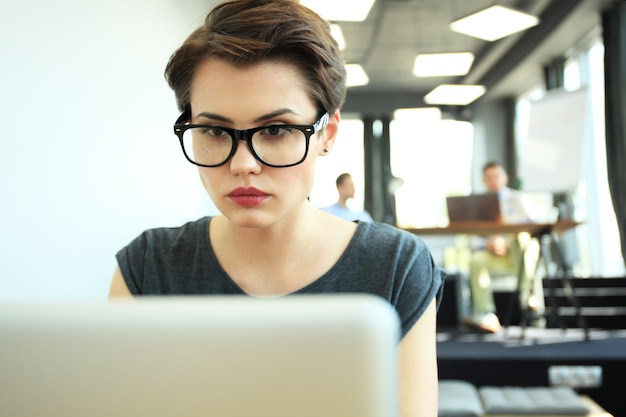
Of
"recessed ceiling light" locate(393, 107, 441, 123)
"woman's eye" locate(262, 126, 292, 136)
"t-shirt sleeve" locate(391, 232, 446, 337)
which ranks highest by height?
"recessed ceiling light" locate(393, 107, 441, 123)

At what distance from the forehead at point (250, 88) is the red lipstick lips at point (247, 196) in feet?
0.39

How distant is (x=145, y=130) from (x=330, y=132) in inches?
69.0

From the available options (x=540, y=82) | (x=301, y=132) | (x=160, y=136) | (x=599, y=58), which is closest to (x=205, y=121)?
(x=301, y=132)

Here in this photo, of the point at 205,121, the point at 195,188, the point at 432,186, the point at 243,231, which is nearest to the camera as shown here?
the point at 205,121

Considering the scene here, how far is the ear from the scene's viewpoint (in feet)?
3.57

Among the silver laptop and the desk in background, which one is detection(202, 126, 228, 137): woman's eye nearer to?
the silver laptop

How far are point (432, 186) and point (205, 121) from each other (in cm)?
912

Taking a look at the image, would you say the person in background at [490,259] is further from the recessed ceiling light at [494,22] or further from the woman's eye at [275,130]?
the woman's eye at [275,130]

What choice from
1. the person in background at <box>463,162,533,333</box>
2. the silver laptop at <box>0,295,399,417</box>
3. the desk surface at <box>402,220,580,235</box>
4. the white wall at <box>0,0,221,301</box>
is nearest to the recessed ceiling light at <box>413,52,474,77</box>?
Answer: the person in background at <box>463,162,533,333</box>

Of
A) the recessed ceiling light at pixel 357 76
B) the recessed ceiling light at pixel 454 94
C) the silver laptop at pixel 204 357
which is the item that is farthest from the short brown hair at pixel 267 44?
the recessed ceiling light at pixel 454 94

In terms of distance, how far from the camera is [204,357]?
14.4 inches

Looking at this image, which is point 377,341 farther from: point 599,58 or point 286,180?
point 599,58

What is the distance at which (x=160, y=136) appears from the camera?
289cm

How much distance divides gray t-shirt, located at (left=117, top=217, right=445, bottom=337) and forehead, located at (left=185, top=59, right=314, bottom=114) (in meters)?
0.27
